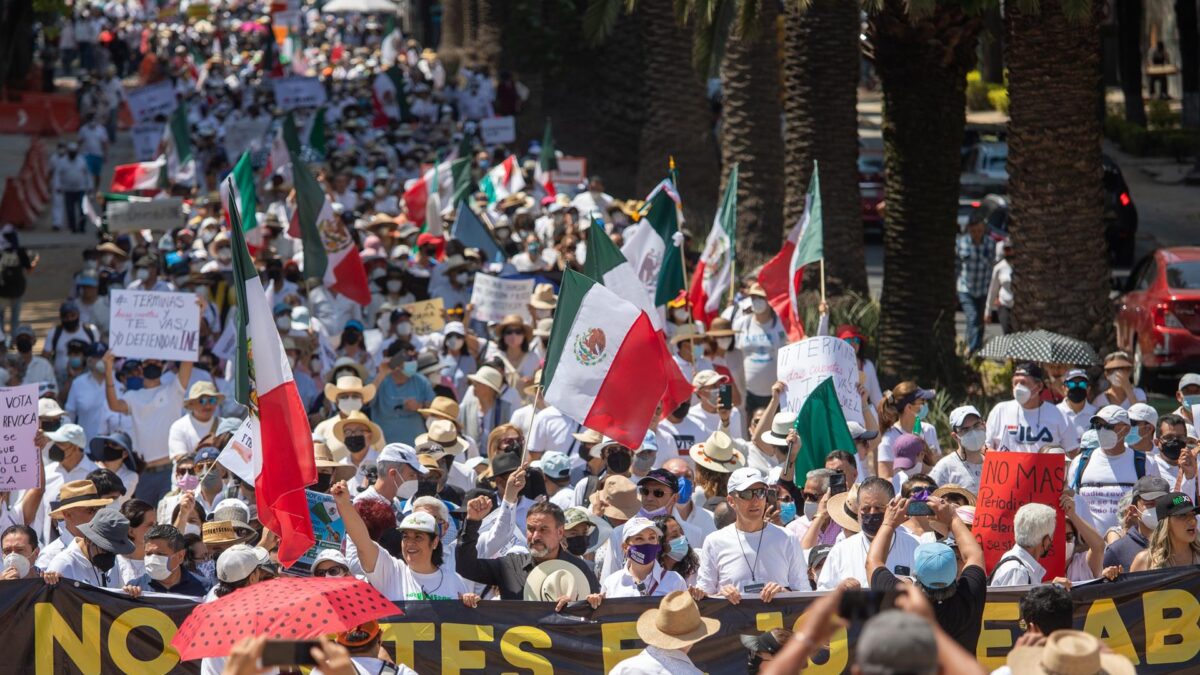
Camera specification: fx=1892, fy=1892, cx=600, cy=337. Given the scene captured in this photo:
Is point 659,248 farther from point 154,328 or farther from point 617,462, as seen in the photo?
point 617,462

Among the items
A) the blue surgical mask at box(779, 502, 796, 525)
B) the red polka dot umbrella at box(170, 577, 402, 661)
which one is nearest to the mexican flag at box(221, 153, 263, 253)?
the blue surgical mask at box(779, 502, 796, 525)

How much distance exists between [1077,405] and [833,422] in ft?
6.44

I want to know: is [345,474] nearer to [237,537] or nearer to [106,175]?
[237,537]

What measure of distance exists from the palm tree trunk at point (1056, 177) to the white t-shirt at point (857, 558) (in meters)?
6.12

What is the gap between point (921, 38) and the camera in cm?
1563

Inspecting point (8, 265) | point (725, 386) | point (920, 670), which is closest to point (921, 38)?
point (725, 386)

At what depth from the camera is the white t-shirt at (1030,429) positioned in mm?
11719

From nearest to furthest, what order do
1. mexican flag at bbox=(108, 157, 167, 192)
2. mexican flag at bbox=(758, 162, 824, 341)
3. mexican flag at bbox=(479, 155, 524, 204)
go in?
mexican flag at bbox=(758, 162, 824, 341)
mexican flag at bbox=(479, 155, 524, 204)
mexican flag at bbox=(108, 157, 167, 192)

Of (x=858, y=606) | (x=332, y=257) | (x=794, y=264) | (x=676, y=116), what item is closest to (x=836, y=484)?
(x=794, y=264)

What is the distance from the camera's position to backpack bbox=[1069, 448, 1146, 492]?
10453 millimetres

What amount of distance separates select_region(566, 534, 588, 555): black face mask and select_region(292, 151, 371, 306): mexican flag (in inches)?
300

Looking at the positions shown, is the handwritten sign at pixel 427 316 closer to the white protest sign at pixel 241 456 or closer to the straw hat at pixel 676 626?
the white protest sign at pixel 241 456

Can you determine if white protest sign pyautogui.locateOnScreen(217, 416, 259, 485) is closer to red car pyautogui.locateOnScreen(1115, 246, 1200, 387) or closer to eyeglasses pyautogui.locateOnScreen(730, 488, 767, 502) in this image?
eyeglasses pyautogui.locateOnScreen(730, 488, 767, 502)

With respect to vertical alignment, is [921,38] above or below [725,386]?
above
